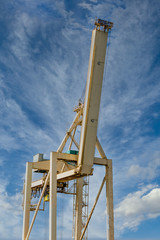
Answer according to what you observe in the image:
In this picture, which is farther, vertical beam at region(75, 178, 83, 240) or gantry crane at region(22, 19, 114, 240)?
vertical beam at region(75, 178, 83, 240)

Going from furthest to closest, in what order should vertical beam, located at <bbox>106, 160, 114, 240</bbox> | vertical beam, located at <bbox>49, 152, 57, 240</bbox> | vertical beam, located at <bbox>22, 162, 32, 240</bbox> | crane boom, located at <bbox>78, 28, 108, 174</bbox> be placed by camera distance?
vertical beam, located at <bbox>22, 162, 32, 240</bbox>
vertical beam, located at <bbox>106, 160, 114, 240</bbox>
crane boom, located at <bbox>78, 28, 108, 174</bbox>
vertical beam, located at <bbox>49, 152, 57, 240</bbox>

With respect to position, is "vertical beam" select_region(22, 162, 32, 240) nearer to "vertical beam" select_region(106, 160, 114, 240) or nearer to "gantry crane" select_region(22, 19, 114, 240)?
"gantry crane" select_region(22, 19, 114, 240)

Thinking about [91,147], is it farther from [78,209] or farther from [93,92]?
[78,209]

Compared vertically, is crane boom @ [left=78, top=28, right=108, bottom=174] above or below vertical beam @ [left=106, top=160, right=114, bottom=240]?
above

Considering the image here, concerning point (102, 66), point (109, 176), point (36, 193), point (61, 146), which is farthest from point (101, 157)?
point (36, 193)

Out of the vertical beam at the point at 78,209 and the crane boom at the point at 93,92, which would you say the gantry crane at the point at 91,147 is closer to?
the crane boom at the point at 93,92

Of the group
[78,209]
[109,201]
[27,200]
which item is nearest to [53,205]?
[109,201]

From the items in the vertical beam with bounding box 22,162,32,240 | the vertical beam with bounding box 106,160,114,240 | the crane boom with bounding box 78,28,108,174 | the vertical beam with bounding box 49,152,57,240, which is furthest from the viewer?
the vertical beam with bounding box 22,162,32,240

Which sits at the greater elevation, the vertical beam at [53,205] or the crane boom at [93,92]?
the crane boom at [93,92]

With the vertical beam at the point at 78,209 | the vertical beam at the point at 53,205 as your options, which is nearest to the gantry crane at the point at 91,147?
the vertical beam at the point at 53,205

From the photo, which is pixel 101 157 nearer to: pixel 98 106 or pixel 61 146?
pixel 61 146

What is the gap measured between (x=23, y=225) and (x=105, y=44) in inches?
767

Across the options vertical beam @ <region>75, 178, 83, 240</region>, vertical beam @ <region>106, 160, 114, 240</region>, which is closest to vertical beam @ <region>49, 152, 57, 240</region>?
vertical beam @ <region>106, 160, 114, 240</region>

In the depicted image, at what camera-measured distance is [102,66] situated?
28000 mm
